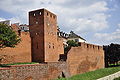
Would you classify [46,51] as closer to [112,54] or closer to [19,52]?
[19,52]

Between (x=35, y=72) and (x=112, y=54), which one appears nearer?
(x=35, y=72)

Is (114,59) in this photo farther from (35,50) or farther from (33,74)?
(33,74)

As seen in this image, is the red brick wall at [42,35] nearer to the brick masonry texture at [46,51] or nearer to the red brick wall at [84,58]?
the brick masonry texture at [46,51]

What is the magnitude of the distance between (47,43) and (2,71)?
35.0 ft

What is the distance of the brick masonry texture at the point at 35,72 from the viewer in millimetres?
10320

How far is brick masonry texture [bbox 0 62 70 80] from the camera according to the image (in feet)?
33.9

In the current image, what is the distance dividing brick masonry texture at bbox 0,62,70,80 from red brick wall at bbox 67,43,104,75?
1701 millimetres

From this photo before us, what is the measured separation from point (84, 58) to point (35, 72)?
32.7ft

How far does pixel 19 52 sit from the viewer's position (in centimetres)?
1875

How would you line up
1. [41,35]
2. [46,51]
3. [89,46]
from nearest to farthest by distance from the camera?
[46,51] < [41,35] < [89,46]

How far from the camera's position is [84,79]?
1617cm

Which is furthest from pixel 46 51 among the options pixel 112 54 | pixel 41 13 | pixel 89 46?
pixel 112 54

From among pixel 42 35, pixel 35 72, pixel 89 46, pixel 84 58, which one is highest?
pixel 42 35

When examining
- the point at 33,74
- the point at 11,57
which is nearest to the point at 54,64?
the point at 33,74
